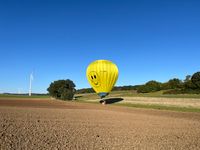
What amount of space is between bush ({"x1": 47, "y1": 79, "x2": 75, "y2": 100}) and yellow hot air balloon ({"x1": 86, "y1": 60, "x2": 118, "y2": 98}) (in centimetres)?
3446

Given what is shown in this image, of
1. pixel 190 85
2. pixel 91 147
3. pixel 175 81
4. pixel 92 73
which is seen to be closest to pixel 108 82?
pixel 92 73

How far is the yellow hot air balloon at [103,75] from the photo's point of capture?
6200 cm

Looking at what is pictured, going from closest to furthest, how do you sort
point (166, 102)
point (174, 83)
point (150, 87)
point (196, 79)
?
point (166, 102) < point (196, 79) < point (150, 87) < point (174, 83)

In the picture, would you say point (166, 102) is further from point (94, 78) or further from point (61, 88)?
point (61, 88)

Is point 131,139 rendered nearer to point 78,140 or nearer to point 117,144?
point 117,144

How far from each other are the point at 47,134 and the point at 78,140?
188 cm

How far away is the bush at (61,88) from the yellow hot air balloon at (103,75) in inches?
1357

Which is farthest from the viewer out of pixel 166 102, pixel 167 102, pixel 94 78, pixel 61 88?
pixel 61 88

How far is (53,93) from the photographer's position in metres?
109

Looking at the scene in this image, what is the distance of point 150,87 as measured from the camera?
119 m

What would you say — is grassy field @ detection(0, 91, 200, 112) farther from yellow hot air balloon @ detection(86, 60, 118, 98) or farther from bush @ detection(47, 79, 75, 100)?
bush @ detection(47, 79, 75, 100)

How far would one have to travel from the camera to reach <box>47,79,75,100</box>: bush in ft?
327

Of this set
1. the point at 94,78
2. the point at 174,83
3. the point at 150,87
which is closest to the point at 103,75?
the point at 94,78

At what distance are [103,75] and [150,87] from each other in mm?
60994
